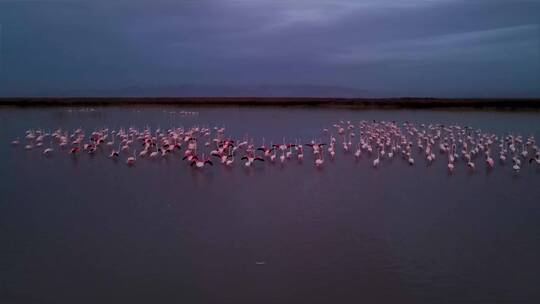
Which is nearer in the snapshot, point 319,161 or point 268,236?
point 268,236

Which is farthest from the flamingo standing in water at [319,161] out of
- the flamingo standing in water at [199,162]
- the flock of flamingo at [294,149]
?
the flamingo standing in water at [199,162]

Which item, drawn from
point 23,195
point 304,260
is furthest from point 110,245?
point 23,195

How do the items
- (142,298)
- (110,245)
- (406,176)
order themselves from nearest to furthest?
(142,298) → (110,245) → (406,176)

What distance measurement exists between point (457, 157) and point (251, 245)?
9.48 m

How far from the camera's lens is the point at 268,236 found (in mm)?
8500

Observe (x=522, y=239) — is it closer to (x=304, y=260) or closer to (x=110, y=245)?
(x=304, y=260)

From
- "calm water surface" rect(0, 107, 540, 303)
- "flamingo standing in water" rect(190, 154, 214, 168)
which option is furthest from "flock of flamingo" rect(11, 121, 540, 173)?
"calm water surface" rect(0, 107, 540, 303)

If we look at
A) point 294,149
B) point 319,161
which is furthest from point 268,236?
point 294,149

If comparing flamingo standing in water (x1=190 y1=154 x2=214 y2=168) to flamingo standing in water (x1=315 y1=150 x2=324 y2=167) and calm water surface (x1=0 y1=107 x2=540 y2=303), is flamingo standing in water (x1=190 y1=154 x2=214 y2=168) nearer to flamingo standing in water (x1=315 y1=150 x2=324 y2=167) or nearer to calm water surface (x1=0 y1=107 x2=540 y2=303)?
calm water surface (x1=0 y1=107 x2=540 y2=303)

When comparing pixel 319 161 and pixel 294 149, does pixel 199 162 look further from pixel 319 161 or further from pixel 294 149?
pixel 294 149

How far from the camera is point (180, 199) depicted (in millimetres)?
10891

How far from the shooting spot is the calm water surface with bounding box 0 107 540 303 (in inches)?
259

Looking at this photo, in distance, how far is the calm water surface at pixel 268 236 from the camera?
259 inches

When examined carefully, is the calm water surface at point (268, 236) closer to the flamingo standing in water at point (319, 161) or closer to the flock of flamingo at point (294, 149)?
the flamingo standing in water at point (319, 161)
